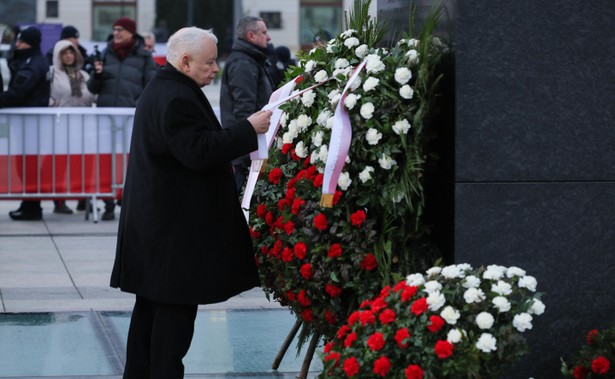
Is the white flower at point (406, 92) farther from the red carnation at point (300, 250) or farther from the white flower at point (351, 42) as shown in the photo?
the red carnation at point (300, 250)

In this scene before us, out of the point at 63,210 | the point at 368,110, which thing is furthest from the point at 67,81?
the point at 368,110

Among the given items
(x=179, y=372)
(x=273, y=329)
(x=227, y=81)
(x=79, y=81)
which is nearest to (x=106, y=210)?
(x=79, y=81)

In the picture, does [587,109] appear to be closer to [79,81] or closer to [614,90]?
[614,90]

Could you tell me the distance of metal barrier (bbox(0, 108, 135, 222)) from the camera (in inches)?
471

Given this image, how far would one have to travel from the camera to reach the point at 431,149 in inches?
208

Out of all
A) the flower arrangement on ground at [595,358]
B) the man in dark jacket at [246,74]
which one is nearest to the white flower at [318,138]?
the flower arrangement on ground at [595,358]

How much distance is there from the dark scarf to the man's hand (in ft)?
23.4

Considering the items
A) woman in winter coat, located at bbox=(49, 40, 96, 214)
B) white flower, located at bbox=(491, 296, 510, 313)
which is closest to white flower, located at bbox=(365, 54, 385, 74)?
white flower, located at bbox=(491, 296, 510, 313)

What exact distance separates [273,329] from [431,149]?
228cm

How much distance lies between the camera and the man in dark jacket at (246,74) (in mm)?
9117

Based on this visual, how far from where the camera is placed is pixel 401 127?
4895 mm

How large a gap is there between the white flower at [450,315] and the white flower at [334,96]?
3.93 feet

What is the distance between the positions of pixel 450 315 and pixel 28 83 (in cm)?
867

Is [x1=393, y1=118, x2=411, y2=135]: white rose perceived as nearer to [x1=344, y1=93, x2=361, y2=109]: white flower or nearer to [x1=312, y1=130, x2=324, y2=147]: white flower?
[x1=344, y1=93, x2=361, y2=109]: white flower
